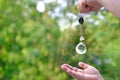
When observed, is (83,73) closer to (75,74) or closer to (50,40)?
(75,74)

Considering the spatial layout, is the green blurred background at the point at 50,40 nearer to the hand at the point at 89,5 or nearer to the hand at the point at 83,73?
the hand at the point at 83,73

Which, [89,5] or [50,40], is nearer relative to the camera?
[89,5]

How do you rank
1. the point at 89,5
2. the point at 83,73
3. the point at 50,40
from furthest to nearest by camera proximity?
the point at 50,40, the point at 83,73, the point at 89,5

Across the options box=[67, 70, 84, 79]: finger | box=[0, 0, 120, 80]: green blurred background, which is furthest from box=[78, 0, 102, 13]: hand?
box=[0, 0, 120, 80]: green blurred background

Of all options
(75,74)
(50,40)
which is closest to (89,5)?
(75,74)

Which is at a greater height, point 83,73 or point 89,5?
point 89,5
